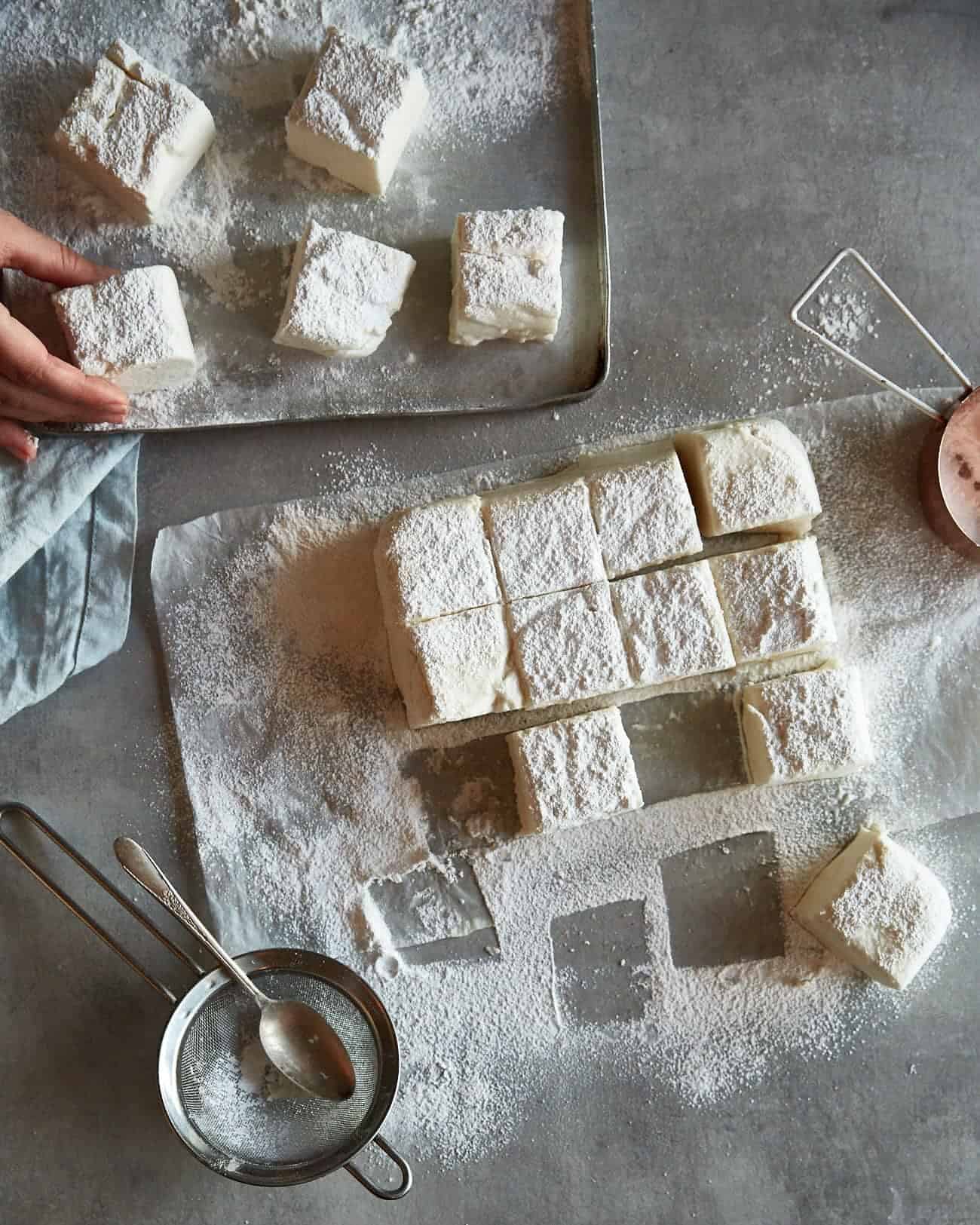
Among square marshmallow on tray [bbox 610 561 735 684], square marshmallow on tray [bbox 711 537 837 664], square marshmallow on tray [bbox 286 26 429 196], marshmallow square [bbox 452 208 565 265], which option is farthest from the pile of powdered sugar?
square marshmallow on tray [bbox 286 26 429 196]

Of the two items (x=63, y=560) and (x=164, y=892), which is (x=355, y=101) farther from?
(x=164, y=892)

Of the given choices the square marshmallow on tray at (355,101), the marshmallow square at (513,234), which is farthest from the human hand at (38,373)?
the marshmallow square at (513,234)

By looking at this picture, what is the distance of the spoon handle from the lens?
2107 mm

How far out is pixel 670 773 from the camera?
240 cm

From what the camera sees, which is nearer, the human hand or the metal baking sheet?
the human hand

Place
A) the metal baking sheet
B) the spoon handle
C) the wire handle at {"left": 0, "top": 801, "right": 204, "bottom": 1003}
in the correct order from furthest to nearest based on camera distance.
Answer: the metal baking sheet → the wire handle at {"left": 0, "top": 801, "right": 204, "bottom": 1003} → the spoon handle

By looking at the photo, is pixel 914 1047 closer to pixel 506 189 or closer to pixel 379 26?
pixel 506 189

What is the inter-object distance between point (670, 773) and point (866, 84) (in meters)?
1.70

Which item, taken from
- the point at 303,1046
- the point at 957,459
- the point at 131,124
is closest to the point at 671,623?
the point at 957,459

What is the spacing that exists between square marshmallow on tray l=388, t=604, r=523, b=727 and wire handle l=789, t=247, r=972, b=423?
916 mm

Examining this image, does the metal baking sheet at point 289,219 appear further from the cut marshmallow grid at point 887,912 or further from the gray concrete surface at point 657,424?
the cut marshmallow grid at point 887,912

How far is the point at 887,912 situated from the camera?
231 centimetres

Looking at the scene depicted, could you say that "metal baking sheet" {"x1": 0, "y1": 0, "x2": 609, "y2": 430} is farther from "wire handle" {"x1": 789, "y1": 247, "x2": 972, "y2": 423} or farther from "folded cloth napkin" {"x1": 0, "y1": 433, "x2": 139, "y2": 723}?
"wire handle" {"x1": 789, "y1": 247, "x2": 972, "y2": 423}

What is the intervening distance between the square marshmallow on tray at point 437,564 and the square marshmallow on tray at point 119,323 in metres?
0.64
